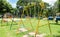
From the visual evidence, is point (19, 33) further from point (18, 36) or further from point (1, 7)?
point (1, 7)

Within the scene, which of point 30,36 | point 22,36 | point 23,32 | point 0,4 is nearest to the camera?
point 30,36

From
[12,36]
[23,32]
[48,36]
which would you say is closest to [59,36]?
[48,36]

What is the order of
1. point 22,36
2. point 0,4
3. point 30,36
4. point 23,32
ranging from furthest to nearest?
1. point 0,4
2. point 23,32
3. point 22,36
4. point 30,36

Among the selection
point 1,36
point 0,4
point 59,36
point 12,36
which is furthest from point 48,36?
point 0,4

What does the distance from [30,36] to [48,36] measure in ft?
2.04

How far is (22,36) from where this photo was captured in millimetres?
3697

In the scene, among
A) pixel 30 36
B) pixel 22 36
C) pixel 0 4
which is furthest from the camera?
pixel 0 4

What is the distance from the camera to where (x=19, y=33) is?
3855 mm

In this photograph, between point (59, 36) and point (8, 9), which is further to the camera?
point (8, 9)

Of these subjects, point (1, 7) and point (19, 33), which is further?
point (1, 7)

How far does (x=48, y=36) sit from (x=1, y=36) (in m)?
1.01

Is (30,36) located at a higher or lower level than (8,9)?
higher

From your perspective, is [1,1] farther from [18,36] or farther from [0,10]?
[18,36]

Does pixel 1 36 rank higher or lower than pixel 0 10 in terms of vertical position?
higher
